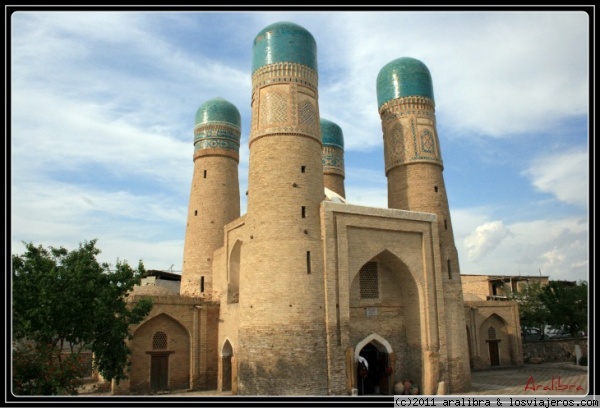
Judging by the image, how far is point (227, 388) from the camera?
1825 cm

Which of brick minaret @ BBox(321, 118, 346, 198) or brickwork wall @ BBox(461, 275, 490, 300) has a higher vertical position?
brick minaret @ BBox(321, 118, 346, 198)

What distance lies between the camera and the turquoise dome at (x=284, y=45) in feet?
55.8

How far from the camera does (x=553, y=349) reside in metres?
28.8

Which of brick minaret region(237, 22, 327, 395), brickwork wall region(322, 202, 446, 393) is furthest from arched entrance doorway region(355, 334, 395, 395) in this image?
brick minaret region(237, 22, 327, 395)

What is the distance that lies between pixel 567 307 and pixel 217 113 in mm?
21543

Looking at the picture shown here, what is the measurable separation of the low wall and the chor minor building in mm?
13205

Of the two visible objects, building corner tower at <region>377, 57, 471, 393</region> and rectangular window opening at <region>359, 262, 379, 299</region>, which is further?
building corner tower at <region>377, 57, 471, 393</region>

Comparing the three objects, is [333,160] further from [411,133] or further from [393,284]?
[393,284]

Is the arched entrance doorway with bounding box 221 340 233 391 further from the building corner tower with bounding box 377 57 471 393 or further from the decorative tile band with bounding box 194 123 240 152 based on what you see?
the decorative tile band with bounding box 194 123 240 152

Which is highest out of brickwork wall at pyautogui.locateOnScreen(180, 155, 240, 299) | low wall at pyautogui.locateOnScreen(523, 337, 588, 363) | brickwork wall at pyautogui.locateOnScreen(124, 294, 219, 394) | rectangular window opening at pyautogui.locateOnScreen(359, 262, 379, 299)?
brickwork wall at pyautogui.locateOnScreen(180, 155, 240, 299)

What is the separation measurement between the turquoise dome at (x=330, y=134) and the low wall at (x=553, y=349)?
16.0 meters

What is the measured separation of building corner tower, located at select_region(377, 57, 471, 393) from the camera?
1859 cm
